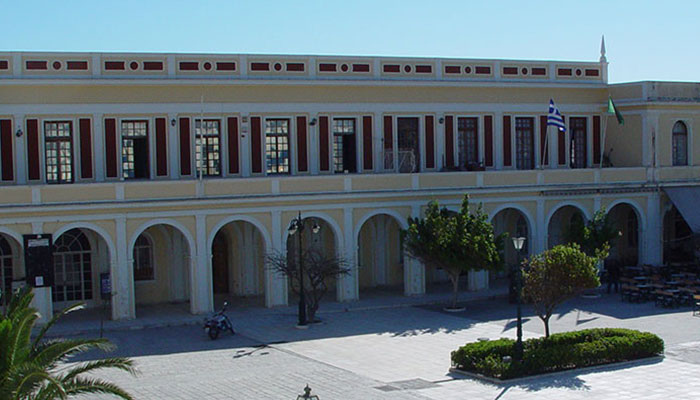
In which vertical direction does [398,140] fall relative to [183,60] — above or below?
below

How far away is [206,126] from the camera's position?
111ft

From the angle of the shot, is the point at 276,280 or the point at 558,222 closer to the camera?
the point at 276,280

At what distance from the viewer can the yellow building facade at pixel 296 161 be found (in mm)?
30797

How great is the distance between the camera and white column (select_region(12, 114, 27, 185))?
31.4 metres

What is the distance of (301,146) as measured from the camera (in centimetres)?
3503

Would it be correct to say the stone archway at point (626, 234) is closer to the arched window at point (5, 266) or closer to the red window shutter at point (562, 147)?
the red window shutter at point (562, 147)

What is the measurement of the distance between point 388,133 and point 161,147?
338 inches

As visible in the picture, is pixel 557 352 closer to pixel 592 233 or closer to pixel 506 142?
pixel 592 233

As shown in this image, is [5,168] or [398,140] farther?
[398,140]

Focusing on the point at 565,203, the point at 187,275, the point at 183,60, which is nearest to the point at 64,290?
the point at 187,275

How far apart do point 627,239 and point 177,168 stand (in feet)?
63.4

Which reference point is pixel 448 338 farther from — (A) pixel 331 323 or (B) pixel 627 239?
(B) pixel 627 239

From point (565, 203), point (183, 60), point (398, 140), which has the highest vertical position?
point (183, 60)

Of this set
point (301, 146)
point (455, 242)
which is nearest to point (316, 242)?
point (301, 146)
